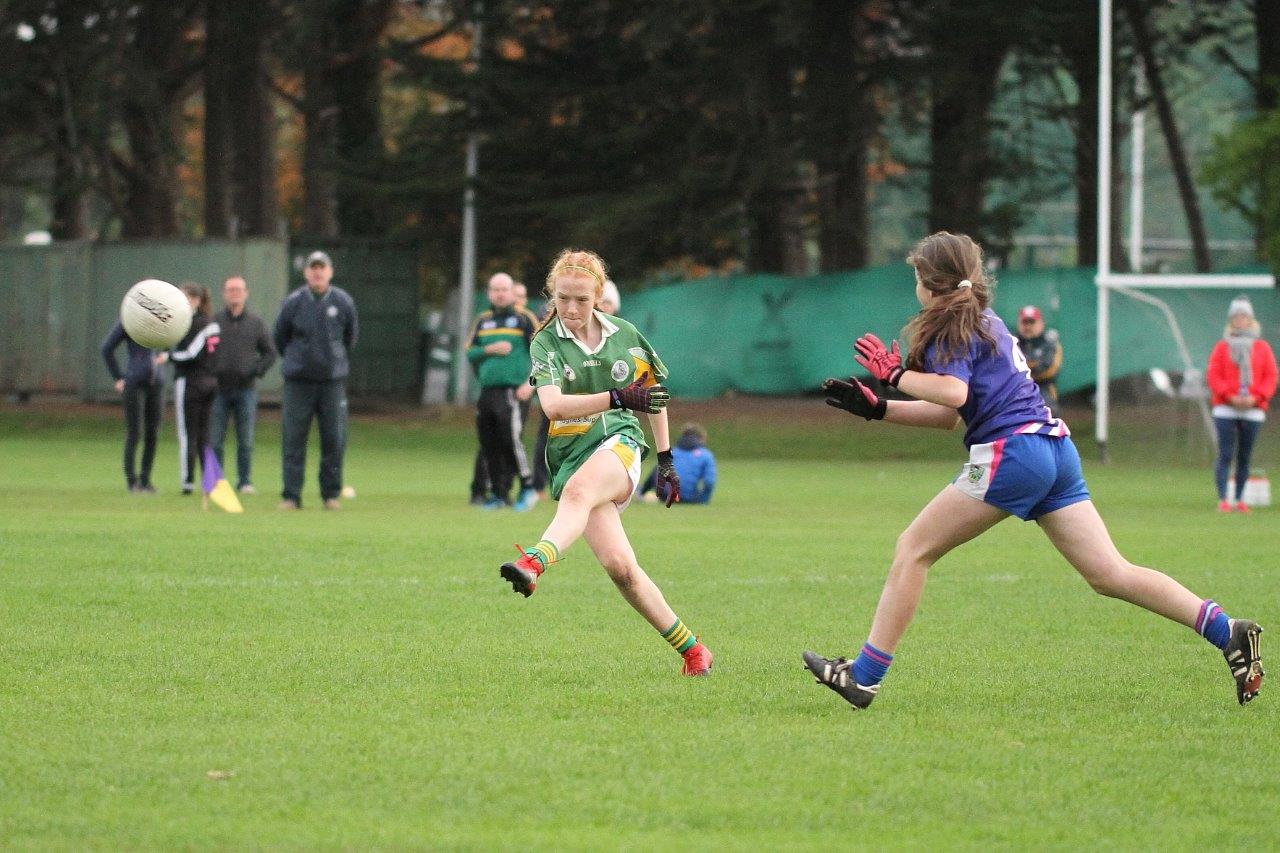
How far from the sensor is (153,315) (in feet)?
52.6

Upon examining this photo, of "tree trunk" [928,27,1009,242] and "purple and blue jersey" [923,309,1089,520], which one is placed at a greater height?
"tree trunk" [928,27,1009,242]

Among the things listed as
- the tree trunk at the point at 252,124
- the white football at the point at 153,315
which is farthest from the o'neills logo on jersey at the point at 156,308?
the tree trunk at the point at 252,124

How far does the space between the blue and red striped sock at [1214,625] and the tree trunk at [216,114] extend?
98.5 ft

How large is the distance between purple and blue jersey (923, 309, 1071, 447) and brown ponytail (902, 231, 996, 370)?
37 mm

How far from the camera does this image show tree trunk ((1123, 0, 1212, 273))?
3152 cm

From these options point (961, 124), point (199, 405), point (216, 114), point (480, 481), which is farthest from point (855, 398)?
point (216, 114)

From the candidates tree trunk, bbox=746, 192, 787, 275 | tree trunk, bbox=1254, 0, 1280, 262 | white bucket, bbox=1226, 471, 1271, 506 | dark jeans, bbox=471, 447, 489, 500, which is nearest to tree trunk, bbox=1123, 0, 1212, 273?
tree trunk, bbox=1254, 0, 1280, 262

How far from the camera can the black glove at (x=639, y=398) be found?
7629 mm

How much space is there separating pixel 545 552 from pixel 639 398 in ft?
2.39

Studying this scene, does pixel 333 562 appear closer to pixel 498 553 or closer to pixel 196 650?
pixel 498 553

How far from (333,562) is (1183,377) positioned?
17321 millimetres

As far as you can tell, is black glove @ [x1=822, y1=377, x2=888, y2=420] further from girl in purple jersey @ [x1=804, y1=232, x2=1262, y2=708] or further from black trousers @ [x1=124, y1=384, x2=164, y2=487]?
black trousers @ [x1=124, y1=384, x2=164, y2=487]

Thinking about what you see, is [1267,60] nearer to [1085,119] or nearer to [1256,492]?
[1085,119]

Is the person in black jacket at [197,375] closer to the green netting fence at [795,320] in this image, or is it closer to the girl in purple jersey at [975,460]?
the girl in purple jersey at [975,460]
